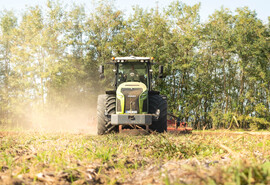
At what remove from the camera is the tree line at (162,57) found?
1038 inches

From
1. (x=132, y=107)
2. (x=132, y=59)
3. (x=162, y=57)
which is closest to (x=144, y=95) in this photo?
(x=132, y=107)

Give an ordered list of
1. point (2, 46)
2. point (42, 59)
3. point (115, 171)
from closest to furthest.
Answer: point (115, 171), point (42, 59), point (2, 46)

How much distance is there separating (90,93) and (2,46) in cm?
1361

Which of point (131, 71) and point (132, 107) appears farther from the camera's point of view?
point (131, 71)

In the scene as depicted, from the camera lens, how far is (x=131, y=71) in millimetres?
10945

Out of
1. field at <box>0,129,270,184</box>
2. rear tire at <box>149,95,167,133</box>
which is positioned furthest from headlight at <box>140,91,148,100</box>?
field at <box>0,129,270,184</box>

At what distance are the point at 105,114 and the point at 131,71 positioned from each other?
2.01 metres

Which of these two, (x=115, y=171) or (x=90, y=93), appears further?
(x=90, y=93)

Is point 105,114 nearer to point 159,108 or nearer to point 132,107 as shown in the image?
point 132,107

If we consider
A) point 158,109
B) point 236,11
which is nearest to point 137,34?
point 236,11

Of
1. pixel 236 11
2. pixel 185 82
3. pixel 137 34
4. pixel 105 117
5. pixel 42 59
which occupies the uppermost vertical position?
pixel 236 11

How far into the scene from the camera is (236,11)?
27.5 metres

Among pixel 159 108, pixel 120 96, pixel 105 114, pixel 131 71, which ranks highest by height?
pixel 131 71

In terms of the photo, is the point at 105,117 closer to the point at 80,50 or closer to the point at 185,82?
the point at 185,82
